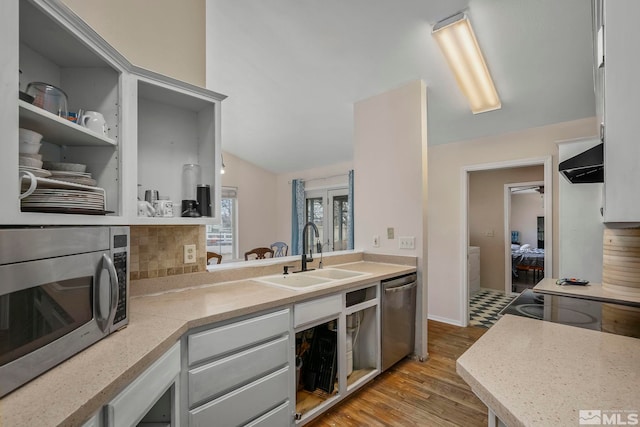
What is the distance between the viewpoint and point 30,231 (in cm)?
70

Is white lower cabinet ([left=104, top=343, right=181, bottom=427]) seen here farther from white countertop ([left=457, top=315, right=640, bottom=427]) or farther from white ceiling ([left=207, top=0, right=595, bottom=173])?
white ceiling ([left=207, top=0, right=595, bottom=173])

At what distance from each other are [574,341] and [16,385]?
5.39 ft

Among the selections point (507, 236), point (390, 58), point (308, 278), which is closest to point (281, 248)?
point (308, 278)

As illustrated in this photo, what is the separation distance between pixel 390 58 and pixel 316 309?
2096mm

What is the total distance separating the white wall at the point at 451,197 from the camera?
10.2ft

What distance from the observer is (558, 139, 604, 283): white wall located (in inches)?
94.0

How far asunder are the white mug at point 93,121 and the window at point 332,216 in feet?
14.1

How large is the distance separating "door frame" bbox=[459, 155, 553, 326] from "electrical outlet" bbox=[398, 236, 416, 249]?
3.71 ft

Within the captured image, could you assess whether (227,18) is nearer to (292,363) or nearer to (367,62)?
(367,62)

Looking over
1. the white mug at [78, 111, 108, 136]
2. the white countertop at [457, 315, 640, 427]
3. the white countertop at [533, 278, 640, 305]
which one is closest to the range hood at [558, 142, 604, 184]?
the white countertop at [457, 315, 640, 427]

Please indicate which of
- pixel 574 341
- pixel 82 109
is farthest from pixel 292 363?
pixel 82 109

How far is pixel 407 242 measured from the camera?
265 centimetres

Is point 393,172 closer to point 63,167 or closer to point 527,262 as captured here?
point 63,167

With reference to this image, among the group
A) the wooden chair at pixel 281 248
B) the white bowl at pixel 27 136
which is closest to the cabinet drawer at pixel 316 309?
the white bowl at pixel 27 136
